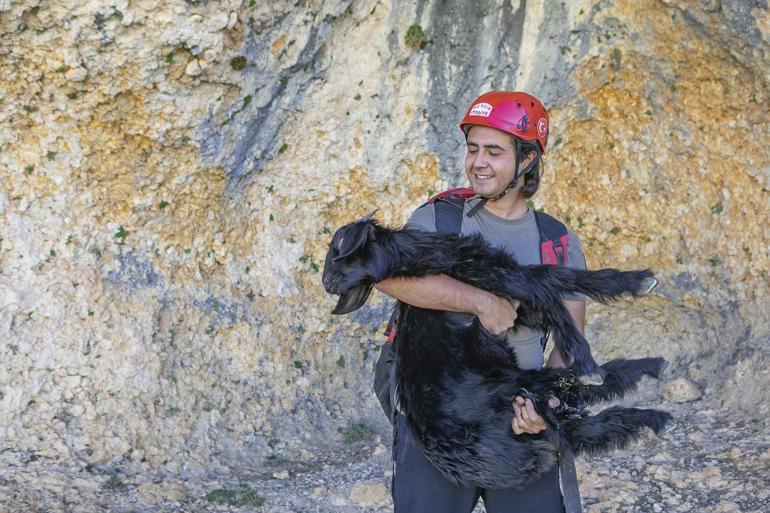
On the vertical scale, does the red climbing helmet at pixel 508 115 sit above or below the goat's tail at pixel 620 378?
above

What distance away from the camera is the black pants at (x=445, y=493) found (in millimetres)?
2896

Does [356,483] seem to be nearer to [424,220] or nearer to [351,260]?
[424,220]

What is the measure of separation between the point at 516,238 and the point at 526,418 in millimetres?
671

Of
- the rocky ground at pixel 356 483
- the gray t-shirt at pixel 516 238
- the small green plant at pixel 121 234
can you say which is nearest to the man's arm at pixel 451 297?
the gray t-shirt at pixel 516 238

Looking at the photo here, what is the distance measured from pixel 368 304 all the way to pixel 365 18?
2110 millimetres

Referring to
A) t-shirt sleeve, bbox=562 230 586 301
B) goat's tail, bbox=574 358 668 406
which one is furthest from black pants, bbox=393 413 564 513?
t-shirt sleeve, bbox=562 230 586 301

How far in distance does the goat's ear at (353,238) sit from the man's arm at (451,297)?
0.17 metres

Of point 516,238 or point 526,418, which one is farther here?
point 516,238

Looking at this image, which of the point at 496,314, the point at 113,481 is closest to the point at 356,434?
the point at 113,481

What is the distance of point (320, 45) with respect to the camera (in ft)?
18.5

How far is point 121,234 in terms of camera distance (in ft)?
17.3

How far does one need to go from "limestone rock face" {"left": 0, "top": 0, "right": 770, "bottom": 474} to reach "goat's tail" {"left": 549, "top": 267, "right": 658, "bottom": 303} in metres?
3.03

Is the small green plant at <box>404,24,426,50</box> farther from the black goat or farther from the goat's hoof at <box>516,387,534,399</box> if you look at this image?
the goat's hoof at <box>516,387,534,399</box>

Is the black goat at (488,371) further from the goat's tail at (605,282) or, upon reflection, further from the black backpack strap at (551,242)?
the black backpack strap at (551,242)
